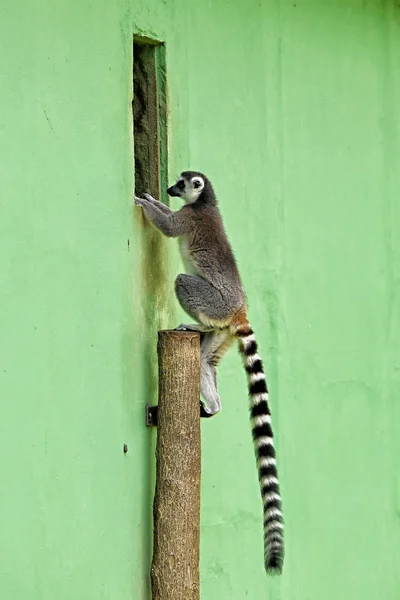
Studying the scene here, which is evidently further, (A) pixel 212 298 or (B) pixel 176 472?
(A) pixel 212 298

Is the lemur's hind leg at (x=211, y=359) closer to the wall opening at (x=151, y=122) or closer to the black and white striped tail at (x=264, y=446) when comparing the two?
the black and white striped tail at (x=264, y=446)

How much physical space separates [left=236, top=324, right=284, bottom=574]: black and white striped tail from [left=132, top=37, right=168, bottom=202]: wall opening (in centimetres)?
85

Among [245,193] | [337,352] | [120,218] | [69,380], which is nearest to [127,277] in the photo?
[120,218]

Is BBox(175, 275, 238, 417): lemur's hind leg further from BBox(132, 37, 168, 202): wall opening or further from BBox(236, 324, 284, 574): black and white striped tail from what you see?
BBox(132, 37, 168, 202): wall opening

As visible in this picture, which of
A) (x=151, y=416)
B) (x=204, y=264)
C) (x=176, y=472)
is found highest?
(x=204, y=264)

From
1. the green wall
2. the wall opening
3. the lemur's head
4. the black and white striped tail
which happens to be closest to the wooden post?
the green wall

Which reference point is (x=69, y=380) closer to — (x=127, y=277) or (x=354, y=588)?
(x=127, y=277)

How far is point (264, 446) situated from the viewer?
6137mm

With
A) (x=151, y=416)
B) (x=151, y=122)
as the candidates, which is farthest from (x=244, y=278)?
(x=151, y=416)

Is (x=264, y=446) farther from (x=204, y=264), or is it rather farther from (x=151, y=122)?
(x=151, y=122)

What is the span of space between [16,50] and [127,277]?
1187mm

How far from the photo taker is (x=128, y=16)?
6.21 m

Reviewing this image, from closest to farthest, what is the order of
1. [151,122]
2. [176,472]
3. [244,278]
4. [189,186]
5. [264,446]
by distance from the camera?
[176,472] → [264,446] → [189,186] → [151,122] → [244,278]

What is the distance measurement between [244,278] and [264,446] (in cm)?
113
